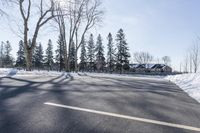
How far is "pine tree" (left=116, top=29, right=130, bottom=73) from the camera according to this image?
60.7 meters

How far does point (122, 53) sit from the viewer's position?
6069 centimetres

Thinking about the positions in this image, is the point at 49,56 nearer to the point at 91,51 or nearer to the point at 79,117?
the point at 91,51

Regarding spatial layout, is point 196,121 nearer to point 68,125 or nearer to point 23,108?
point 68,125

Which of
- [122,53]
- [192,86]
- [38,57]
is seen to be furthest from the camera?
[38,57]

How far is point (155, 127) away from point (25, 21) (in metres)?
18.7

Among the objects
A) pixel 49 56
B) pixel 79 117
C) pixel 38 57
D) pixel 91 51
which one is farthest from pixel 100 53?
pixel 79 117

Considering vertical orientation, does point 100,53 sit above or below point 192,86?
above

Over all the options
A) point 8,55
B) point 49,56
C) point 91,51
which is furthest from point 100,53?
point 8,55

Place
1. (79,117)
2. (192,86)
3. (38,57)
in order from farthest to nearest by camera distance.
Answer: (38,57), (192,86), (79,117)

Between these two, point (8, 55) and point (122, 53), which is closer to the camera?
point (122, 53)

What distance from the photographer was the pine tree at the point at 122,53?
60.7m

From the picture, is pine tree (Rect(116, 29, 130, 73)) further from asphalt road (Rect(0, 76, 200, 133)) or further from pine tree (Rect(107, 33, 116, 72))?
asphalt road (Rect(0, 76, 200, 133))

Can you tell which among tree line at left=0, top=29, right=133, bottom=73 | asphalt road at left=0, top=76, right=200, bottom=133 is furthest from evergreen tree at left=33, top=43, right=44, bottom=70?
asphalt road at left=0, top=76, right=200, bottom=133

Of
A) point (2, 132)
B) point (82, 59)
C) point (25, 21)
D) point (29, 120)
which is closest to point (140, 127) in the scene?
point (29, 120)
